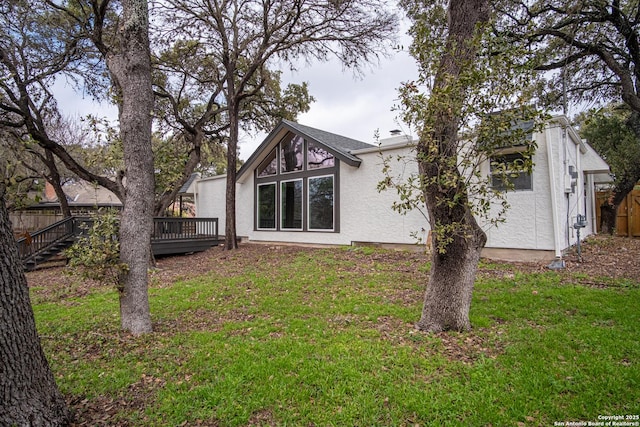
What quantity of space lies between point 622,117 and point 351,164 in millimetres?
15594

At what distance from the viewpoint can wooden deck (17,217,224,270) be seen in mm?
10922

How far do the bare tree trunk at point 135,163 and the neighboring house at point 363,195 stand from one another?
4007 mm

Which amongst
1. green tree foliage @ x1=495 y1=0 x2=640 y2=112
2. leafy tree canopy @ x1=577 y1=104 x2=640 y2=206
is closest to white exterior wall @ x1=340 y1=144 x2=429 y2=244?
green tree foliage @ x1=495 y1=0 x2=640 y2=112

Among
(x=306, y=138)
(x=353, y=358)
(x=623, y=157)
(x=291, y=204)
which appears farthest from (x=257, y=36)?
(x=623, y=157)

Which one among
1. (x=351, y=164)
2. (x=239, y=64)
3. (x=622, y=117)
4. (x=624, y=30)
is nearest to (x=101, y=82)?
(x=239, y=64)

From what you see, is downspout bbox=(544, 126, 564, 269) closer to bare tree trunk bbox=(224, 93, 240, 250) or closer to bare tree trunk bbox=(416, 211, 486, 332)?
bare tree trunk bbox=(416, 211, 486, 332)

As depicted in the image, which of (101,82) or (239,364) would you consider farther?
(101,82)

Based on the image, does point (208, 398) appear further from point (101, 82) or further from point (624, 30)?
point (624, 30)

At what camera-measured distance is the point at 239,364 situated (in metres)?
3.36

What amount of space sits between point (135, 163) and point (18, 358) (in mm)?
2560

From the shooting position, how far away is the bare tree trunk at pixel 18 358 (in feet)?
7.09

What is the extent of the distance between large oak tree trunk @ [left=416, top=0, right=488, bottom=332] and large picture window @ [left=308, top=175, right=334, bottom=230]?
7.11 metres

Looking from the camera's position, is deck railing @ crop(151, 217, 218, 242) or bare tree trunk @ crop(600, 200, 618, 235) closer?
deck railing @ crop(151, 217, 218, 242)

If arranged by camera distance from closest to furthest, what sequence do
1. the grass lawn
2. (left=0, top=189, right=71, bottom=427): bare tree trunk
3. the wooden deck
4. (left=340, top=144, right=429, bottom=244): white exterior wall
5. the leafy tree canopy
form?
1. (left=0, top=189, right=71, bottom=427): bare tree trunk
2. the grass lawn
3. (left=340, top=144, right=429, bottom=244): white exterior wall
4. the wooden deck
5. the leafy tree canopy
